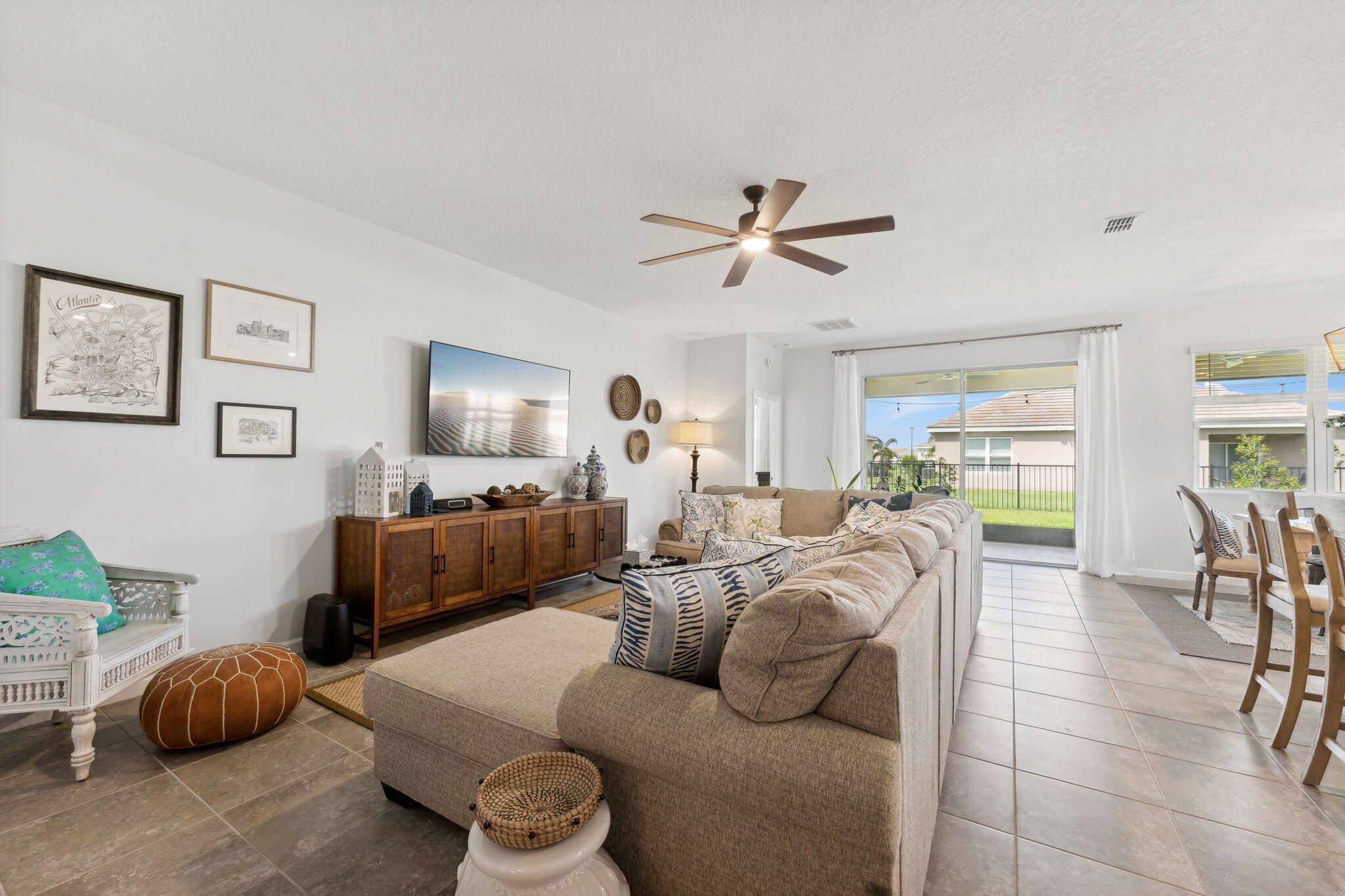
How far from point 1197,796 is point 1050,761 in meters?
0.40

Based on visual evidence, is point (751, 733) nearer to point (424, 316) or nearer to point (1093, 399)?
point (424, 316)

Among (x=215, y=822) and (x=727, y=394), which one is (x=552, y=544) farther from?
(x=727, y=394)

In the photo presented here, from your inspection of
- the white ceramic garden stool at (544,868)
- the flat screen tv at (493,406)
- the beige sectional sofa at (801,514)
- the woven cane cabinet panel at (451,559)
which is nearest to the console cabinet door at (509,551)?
the woven cane cabinet panel at (451,559)

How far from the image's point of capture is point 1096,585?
470 cm

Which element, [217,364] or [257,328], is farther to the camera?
[257,328]

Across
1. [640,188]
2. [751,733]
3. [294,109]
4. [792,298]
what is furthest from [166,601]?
[792,298]

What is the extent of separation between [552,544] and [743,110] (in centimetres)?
302

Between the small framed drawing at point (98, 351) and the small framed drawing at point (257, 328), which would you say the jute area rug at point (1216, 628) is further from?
the small framed drawing at point (98, 351)

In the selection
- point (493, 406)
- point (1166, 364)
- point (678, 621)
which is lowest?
point (678, 621)

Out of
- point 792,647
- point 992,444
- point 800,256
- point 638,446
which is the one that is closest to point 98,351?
point 792,647

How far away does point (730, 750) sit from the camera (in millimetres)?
1061

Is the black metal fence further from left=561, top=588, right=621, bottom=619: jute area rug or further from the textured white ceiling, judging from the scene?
left=561, top=588, right=621, bottom=619: jute area rug

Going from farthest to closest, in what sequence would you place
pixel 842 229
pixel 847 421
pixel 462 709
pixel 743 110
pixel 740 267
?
1. pixel 847 421
2. pixel 740 267
3. pixel 842 229
4. pixel 743 110
5. pixel 462 709

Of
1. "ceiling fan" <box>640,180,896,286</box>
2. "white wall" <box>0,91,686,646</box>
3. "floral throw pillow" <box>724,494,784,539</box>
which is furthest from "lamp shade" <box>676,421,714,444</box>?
"ceiling fan" <box>640,180,896,286</box>
